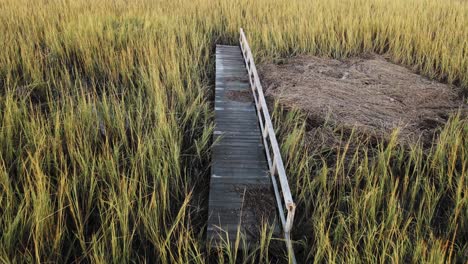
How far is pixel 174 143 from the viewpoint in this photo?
320 centimetres

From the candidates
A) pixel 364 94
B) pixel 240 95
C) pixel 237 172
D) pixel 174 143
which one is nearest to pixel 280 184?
pixel 237 172

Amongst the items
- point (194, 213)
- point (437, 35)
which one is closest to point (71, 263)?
point (194, 213)

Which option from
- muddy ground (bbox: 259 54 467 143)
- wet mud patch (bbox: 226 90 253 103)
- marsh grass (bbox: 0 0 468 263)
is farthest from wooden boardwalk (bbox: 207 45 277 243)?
muddy ground (bbox: 259 54 467 143)

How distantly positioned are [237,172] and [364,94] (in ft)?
8.48

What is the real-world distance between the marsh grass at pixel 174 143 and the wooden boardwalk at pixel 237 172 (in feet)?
0.39

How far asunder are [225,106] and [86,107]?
5.25 ft

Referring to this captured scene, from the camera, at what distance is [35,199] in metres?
2.26

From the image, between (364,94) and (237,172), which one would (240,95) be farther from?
(237,172)

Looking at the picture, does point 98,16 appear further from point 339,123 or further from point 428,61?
point 428,61

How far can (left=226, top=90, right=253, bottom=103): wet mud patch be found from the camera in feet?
15.5

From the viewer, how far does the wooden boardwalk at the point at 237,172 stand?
8.50 ft

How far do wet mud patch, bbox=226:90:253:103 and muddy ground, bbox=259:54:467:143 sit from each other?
268 mm

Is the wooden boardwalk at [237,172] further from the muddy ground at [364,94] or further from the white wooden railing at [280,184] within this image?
the muddy ground at [364,94]

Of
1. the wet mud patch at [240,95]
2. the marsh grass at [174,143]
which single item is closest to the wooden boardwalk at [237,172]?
the wet mud patch at [240,95]
